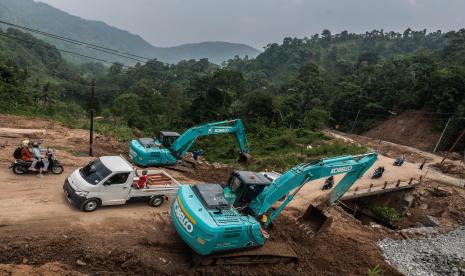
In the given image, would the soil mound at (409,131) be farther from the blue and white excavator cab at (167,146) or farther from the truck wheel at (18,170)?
the truck wheel at (18,170)

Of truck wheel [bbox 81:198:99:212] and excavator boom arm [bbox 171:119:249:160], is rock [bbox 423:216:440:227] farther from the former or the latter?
truck wheel [bbox 81:198:99:212]

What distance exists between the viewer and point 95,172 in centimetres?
1401

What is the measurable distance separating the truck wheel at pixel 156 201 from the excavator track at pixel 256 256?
4185 mm

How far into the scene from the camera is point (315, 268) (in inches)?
515

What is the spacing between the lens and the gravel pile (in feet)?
47.7

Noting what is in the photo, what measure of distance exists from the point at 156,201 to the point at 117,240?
346 cm

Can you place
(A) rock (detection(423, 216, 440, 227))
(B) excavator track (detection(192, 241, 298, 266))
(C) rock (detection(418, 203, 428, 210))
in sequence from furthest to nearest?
(C) rock (detection(418, 203, 428, 210)) < (A) rock (detection(423, 216, 440, 227)) < (B) excavator track (detection(192, 241, 298, 266))

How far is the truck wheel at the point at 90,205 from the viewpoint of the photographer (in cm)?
1323

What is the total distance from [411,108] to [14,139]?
170 ft

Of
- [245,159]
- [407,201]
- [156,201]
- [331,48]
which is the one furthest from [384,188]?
[331,48]

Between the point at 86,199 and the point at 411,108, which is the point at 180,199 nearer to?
the point at 86,199

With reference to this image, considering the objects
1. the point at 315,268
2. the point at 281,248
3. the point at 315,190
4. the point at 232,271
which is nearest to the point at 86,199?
the point at 232,271

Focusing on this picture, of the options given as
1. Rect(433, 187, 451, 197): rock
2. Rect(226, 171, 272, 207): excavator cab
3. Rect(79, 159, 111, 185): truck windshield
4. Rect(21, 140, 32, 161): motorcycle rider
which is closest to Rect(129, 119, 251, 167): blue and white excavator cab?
Rect(21, 140, 32, 161): motorcycle rider

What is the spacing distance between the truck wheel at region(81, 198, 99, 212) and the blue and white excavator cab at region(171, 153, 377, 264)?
3.11 m
